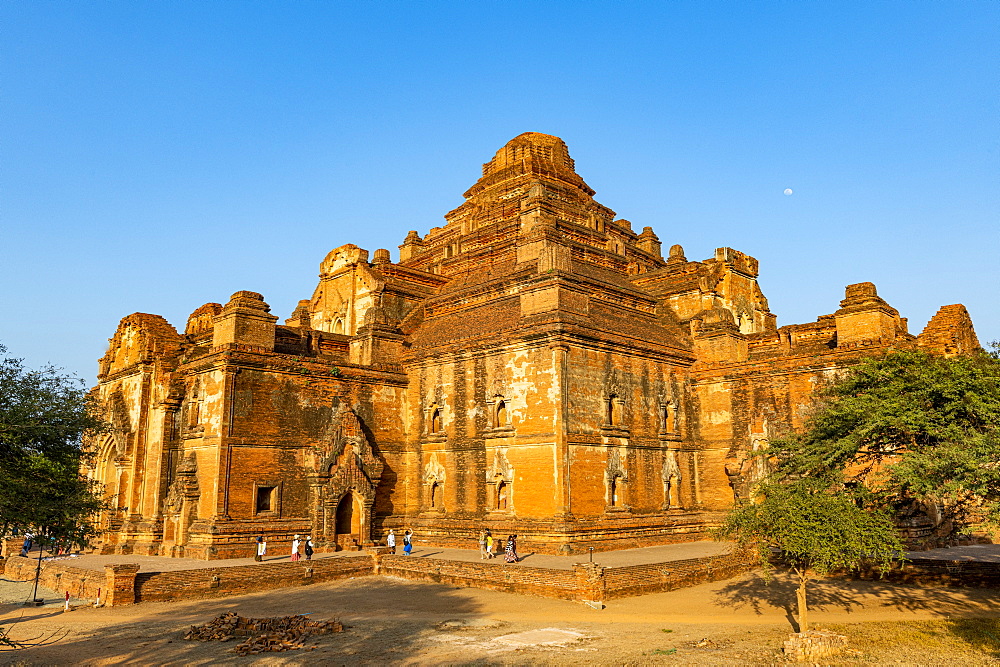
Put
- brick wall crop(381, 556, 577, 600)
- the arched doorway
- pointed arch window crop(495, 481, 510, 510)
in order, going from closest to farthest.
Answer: brick wall crop(381, 556, 577, 600), pointed arch window crop(495, 481, 510, 510), the arched doorway

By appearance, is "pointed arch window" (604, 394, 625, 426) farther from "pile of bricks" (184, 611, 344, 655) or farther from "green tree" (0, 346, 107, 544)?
"green tree" (0, 346, 107, 544)

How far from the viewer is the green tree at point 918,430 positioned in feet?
47.7

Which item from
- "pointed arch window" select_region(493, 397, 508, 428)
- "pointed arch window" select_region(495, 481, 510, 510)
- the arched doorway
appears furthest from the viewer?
the arched doorway

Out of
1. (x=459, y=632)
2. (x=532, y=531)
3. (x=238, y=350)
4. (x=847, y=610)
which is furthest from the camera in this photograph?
→ (x=238, y=350)

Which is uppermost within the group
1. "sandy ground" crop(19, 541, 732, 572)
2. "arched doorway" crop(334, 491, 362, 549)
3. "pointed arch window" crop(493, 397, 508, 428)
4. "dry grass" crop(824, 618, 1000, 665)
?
"pointed arch window" crop(493, 397, 508, 428)

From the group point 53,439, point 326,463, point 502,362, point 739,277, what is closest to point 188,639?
point 53,439

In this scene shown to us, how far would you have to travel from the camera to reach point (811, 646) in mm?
14617

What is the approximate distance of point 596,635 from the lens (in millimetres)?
16594

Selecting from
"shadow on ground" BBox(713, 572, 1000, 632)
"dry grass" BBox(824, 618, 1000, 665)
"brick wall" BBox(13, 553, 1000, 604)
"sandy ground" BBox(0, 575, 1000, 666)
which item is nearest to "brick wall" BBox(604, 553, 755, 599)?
"brick wall" BBox(13, 553, 1000, 604)

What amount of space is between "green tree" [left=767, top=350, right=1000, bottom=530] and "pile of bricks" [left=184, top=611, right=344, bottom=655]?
11377 mm

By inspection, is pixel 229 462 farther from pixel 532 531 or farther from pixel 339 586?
pixel 532 531

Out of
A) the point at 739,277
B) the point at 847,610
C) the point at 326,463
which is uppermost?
the point at 739,277

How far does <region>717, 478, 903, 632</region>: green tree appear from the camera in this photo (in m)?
15.7

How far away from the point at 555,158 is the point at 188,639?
32691 mm
